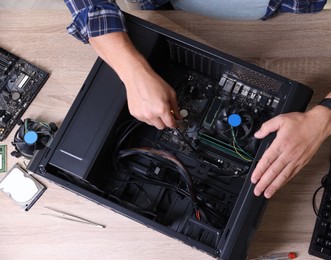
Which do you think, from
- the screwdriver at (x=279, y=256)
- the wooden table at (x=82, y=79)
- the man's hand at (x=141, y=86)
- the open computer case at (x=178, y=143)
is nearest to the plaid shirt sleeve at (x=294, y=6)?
the wooden table at (x=82, y=79)

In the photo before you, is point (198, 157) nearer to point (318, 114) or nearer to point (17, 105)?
point (318, 114)

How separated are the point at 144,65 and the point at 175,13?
303 millimetres

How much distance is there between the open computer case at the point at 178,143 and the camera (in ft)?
2.70

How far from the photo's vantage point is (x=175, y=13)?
1.09 meters

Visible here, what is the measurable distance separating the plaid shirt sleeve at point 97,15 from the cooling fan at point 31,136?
0.25 meters

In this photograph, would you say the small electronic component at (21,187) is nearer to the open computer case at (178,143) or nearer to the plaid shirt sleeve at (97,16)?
the open computer case at (178,143)

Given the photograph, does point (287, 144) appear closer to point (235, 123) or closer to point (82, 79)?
point (235, 123)

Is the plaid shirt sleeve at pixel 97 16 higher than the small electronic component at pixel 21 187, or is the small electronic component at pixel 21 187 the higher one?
the plaid shirt sleeve at pixel 97 16

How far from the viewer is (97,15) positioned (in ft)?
2.90

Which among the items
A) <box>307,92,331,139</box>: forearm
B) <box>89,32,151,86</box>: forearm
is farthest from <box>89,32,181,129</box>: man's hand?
<box>307,92,331,139</box>: forearm

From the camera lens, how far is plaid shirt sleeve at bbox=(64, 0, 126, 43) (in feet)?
2.86

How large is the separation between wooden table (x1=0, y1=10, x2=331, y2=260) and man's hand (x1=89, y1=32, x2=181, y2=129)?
0.79 feet

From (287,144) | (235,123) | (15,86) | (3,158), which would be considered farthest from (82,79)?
(287,144)

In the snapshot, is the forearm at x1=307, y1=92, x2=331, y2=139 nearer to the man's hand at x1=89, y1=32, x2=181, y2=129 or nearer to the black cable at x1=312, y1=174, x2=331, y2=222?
the black cable at x1=312, y1=174, x2=331, y2=222
